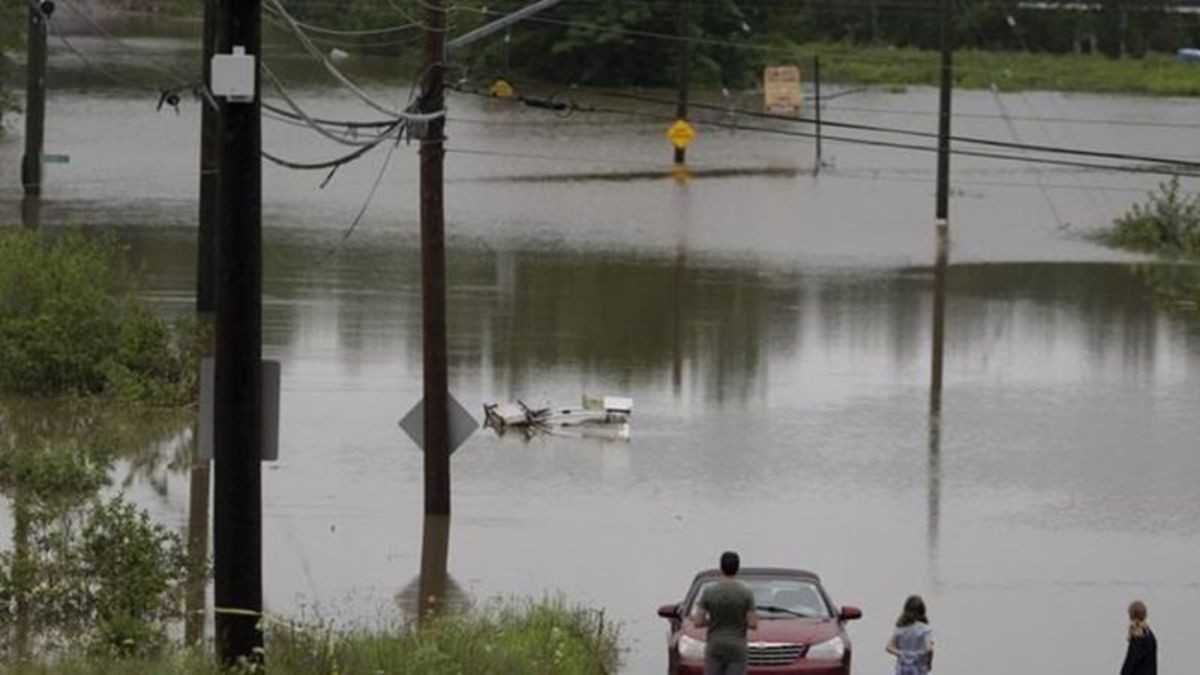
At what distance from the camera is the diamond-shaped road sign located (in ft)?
84.1

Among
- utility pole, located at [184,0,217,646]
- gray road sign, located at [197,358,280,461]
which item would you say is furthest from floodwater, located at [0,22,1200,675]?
gray road sign, located at [197,358,280,461]

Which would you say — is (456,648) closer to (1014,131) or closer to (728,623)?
(728,623)

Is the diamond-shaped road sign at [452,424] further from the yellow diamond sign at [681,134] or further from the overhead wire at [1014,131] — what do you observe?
the yellow diamond sign at [681,134]

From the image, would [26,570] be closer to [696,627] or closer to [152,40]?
[696,627]

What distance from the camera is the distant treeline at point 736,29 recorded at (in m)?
82.4

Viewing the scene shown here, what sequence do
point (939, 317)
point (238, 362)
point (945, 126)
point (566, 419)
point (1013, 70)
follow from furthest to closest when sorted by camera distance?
point (1013, 70), point (945, 126), point (939, 317), point (566, 419), point (238, 362)

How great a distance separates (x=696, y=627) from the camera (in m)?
18.8

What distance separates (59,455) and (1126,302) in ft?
77.2

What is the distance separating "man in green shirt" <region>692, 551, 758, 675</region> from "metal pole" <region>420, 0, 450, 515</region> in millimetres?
8232

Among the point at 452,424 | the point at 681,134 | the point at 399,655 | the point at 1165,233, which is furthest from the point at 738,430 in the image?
the point at 681,134

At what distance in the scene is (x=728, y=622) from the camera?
57.6 feet

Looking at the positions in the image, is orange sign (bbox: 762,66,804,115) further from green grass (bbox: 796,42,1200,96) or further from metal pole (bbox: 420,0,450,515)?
metal pole (bbox: 420,0,450,515)

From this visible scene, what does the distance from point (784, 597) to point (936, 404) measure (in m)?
13.9

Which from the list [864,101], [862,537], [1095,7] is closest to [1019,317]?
[862,537]
